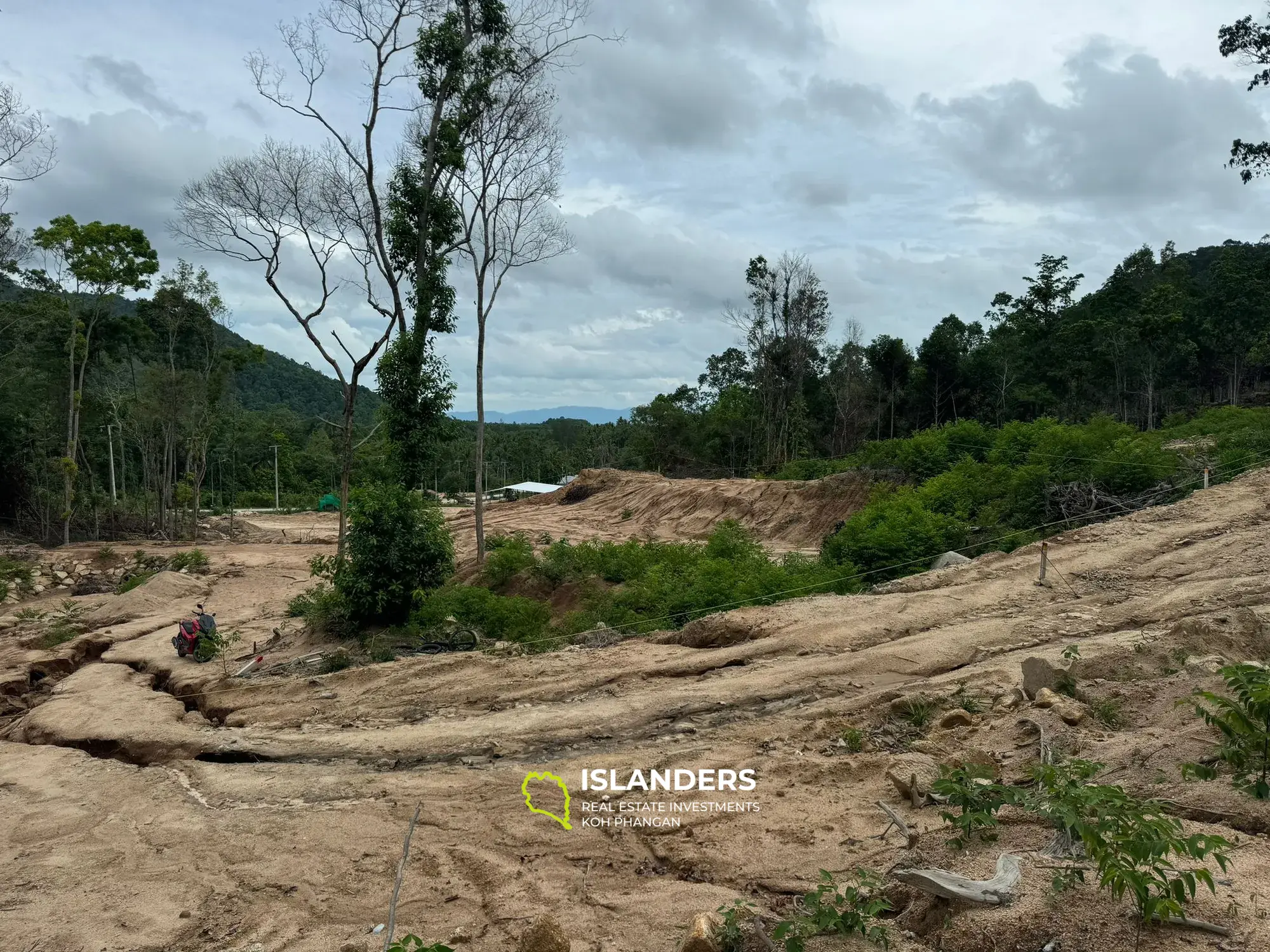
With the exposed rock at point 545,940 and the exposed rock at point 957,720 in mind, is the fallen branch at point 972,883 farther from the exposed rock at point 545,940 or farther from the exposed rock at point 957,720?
the exposed rock at point 957,720

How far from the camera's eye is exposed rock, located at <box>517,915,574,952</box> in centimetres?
378

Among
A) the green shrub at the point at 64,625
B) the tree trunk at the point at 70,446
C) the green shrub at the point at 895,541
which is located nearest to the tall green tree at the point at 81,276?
the tree trunk at the point at 70,446

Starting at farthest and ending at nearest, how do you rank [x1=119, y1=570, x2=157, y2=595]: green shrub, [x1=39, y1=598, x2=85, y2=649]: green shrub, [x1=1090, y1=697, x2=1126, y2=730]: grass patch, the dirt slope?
the dirt slope → [x1=119, y1=570, x2=157, y2=595]: green shrub → [x1=39, y1=598, x2=85, y2=649]: green shrub → [x1=1090, y1=697, x2=1126, y2=730]: grass patch

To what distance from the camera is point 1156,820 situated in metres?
3.40

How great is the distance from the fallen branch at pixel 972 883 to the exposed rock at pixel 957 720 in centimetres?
246

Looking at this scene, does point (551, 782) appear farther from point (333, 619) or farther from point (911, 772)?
point (333, 619)

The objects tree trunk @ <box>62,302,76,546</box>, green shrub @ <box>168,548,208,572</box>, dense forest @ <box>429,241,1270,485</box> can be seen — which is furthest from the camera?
dense forest @ <box>429,241,1270,485</box>

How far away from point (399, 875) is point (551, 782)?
163 centimetres

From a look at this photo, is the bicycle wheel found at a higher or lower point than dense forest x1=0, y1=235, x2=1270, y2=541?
lower

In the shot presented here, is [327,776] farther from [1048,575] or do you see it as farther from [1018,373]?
[1018,373]

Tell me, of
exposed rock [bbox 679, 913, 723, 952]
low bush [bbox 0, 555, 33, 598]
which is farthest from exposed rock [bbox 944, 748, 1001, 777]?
low bush [bbox 0, 555, 33, 598]

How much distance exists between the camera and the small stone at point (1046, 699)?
5.80 metres

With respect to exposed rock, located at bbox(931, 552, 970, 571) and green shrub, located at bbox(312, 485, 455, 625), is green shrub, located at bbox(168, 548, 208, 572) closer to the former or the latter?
green shrub, located at bbox(312, 485, 455, 625)

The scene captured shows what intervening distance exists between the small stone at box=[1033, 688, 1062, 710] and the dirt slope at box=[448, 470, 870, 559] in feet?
49.1
